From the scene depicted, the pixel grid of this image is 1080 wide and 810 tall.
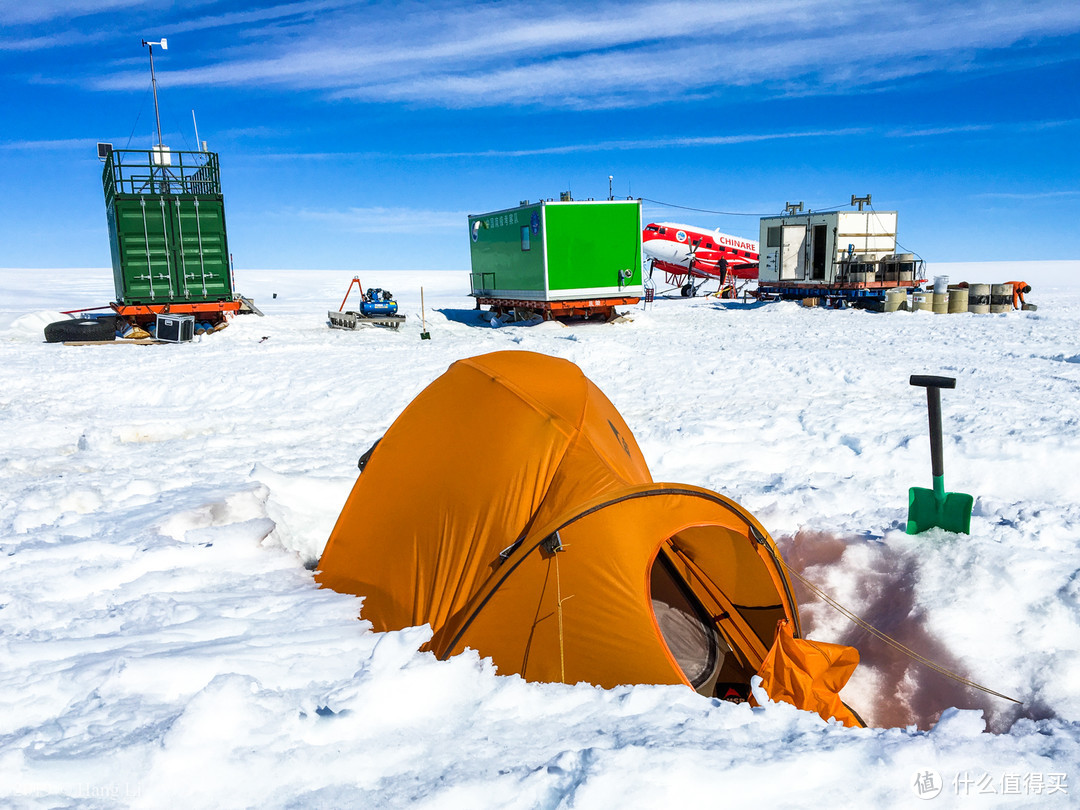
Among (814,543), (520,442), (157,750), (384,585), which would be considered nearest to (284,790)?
(157,750)

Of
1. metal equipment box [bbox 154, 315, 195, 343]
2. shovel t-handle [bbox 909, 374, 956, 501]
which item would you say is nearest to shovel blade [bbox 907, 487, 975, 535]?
shovel t-handle [bbox 909, 374, 956, 501]

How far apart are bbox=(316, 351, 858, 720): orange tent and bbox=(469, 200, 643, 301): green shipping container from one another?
43.6ft

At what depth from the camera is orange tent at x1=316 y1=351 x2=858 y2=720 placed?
3.12 meters

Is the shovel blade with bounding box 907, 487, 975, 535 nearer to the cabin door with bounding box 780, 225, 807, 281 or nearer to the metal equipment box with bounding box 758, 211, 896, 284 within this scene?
the metal equipment box with bounding box 758, 211, 896, 284

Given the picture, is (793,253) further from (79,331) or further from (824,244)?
(79,331)

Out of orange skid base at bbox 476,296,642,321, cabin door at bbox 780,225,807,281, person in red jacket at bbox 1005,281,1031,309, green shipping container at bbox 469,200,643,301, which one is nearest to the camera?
green shipping container at bbox 469,200,643,301

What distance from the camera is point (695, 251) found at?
3172 cm

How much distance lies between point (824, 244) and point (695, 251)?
29.7 feet

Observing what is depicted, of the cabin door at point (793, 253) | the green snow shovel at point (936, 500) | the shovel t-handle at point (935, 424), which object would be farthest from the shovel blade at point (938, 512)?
the cabin door at point (793, 253)

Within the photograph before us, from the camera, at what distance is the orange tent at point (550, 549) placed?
10.3 ft

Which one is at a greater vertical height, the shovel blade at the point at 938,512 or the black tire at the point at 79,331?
the black tire at the point at 79,331

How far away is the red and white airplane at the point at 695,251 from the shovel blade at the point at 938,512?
2749 centimetres

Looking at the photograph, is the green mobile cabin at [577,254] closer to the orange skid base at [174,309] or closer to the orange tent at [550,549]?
the orange skid base at [174,309]

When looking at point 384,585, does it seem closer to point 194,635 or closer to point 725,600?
point 194,635
